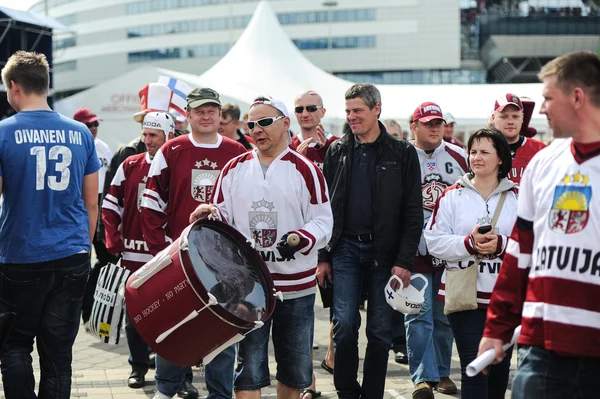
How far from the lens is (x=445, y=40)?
71.5 meters

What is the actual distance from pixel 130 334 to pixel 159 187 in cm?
149

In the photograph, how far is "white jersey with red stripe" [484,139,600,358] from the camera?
3.21 metres

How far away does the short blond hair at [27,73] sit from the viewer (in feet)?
16.6

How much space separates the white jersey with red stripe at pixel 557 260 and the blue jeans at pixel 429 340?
2.64 m

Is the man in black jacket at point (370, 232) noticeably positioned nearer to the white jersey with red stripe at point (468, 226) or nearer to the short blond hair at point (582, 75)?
the white jersey with red stripe at point (468, 226)

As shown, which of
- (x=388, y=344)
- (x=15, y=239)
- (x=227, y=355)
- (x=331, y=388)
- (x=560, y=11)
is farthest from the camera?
(x=560, y=11)

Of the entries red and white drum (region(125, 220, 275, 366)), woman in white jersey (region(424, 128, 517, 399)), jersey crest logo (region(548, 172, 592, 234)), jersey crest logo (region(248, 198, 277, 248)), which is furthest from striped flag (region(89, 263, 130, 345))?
jersey crest logo (region(548, 172, 592, 234))

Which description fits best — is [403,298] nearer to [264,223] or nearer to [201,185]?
[264,223]

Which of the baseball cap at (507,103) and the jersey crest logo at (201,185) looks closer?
the jersey crest logo at (201,185)

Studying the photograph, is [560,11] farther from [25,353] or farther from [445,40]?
[25,353]

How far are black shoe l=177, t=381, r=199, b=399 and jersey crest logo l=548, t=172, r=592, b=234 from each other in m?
3.85

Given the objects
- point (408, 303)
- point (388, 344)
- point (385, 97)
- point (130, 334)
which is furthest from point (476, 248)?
point (385, 97)

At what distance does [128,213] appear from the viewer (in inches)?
281

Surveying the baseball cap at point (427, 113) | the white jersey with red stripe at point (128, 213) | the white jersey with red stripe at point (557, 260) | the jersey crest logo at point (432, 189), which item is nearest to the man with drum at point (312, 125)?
the baseball cap at point (427, 113)
